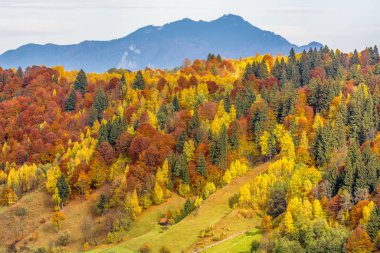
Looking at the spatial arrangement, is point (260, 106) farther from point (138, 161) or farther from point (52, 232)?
point (52, 232)

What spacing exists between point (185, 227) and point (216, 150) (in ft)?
93.5

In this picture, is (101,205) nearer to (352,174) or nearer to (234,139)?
(234,139)

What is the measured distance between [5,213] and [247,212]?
5530 cm

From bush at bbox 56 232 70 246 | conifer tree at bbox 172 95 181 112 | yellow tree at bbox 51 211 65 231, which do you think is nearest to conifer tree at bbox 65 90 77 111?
conifer tree at bbox 172 95 181 112

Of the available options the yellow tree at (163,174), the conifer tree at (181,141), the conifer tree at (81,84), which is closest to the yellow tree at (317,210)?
the yellow tree at (163,174)

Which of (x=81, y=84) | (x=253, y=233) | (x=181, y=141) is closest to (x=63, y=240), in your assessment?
(x=181, y=141)

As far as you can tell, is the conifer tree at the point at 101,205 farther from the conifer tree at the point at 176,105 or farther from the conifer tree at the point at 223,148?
the conifer tree at the point at 176,105

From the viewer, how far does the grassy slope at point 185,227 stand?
338ft

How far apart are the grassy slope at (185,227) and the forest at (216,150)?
2.11 m

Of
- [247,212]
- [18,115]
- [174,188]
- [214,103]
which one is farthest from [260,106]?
[18,115]

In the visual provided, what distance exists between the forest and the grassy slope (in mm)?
2112

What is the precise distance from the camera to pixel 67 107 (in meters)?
183

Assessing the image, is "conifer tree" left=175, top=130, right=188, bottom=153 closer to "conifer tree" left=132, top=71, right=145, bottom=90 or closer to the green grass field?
the green grass field

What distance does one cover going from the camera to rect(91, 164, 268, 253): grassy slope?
103 metres
